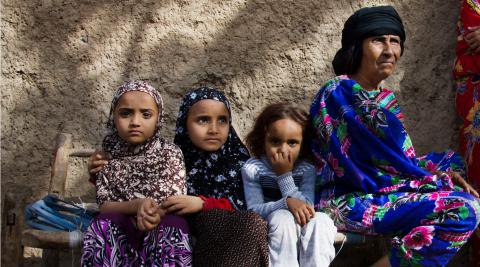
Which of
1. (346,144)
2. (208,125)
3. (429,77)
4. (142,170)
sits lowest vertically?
(142,170)

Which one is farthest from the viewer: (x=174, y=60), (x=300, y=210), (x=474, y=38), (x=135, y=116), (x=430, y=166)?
(x=174, y=60)

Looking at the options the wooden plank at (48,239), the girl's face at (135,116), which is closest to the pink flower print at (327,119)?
the girl's face at (135,116)

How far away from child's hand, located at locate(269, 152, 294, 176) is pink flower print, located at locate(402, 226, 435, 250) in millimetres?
630

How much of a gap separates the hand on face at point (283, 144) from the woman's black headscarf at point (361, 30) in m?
0.42

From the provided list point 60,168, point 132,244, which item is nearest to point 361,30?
point 132,244

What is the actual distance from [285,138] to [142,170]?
26.7 inches

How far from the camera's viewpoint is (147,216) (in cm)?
310

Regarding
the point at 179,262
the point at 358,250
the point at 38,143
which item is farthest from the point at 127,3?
the point at 358,250

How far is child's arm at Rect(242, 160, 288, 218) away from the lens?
3326mm

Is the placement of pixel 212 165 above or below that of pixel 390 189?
above

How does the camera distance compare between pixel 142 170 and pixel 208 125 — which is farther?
pixel 208 125

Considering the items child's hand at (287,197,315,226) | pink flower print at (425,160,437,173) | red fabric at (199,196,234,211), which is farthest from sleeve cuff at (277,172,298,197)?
pink flower print at (425,160,437,173)

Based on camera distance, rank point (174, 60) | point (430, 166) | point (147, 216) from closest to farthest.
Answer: point (147, 216), point (430, 166), point (174, 60)

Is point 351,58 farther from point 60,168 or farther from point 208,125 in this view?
point 60,168
